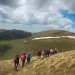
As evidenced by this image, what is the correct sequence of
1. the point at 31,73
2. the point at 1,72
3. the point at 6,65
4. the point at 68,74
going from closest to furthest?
1. the point at 68,74
2. the point at 31,73
3. the point at 1,72
4. the point at 6,65

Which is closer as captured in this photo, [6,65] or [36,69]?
[36,69]

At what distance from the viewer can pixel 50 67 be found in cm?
4328

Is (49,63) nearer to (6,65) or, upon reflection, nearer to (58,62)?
(58,62)

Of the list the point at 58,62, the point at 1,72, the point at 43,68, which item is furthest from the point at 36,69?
the point at 1,72

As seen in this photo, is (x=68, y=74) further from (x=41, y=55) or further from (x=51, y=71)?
(x=41, y=55)

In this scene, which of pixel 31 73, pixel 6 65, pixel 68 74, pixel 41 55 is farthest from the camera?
pixel 41 55

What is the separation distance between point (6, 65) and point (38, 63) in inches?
338

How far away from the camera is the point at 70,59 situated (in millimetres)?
44312

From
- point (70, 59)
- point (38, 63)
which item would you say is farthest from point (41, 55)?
point (70, 59)

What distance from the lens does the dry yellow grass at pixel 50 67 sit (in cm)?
4162

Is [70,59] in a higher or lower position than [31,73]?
higher

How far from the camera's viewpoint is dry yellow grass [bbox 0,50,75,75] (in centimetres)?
4162

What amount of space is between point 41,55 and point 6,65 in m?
9.80

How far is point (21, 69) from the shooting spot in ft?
150
